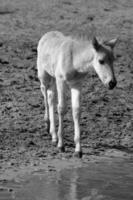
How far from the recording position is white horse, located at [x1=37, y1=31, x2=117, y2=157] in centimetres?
1022

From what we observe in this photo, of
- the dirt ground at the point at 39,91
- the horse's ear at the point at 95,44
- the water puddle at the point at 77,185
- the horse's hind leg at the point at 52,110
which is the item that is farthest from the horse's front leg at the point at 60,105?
the horse's ear at the point at 95,44

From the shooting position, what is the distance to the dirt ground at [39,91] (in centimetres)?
1115

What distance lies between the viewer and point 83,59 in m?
10.5

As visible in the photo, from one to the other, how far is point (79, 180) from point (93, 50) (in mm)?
1842

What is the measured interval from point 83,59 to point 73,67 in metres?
0.19

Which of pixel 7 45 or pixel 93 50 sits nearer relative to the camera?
pixel 93 50

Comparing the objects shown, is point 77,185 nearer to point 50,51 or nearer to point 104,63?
point 104,63

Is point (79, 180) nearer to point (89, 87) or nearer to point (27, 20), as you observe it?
point (89, 87)

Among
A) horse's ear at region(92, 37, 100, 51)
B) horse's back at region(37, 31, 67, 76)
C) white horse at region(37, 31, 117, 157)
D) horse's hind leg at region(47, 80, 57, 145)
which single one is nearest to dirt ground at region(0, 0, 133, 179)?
horse's hind leg at region(47, 80, 57, 145)

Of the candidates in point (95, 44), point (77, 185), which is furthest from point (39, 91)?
point (77, 185)

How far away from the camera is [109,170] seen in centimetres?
1034

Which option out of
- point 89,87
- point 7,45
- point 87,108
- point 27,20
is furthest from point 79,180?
point 27,20

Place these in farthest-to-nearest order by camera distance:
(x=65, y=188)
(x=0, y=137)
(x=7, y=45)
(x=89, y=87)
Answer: (x=7, y=45) → (x=89, y=87) → (x=0, y=137) → (x=65, y=188)

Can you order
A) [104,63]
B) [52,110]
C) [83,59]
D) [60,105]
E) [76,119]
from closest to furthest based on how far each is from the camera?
[104,63], [83,59], [76,119], [60,105], [52,110]
